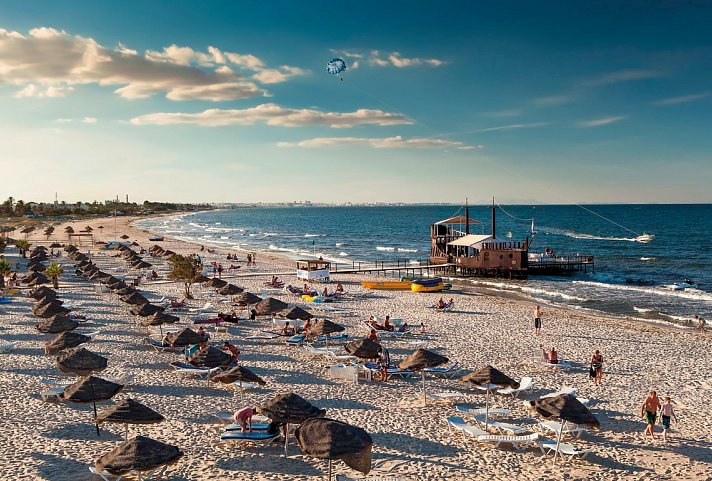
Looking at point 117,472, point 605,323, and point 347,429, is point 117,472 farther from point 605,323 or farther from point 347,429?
point 605,323

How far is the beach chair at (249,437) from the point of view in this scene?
1320 centimetres

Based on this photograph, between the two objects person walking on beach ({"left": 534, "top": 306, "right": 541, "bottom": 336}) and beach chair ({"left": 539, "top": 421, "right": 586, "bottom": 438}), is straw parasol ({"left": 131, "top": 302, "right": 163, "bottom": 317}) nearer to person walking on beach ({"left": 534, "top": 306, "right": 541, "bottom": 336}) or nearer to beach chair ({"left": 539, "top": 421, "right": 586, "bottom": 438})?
beach chair ({"left": 539, "top": 421, "right": 586, "bottom": 438})

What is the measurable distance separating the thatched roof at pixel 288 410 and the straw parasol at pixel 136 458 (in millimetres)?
2699

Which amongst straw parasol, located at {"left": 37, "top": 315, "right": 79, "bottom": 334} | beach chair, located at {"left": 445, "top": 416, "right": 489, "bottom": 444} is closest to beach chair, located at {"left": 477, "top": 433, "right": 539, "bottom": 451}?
beach chair, located at {"left": 445, "top": 416, "right": 489, "bottom": 444}

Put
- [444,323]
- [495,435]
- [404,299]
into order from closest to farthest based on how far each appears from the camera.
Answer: [495,435], [444,323], [404,299]

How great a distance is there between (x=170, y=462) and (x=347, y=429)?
3417 mm

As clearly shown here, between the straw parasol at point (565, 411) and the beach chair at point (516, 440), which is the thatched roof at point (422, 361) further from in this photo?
the straw parasol at point (565, 411)

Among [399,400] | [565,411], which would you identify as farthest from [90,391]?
[565,411]

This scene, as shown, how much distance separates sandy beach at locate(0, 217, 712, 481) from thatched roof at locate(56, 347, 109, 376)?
3.45 ft

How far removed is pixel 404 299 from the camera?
124ft

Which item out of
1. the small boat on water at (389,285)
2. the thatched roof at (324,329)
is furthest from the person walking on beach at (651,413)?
the small boat on water at (389,285)

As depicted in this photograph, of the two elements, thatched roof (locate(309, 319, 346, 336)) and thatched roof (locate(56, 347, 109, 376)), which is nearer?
thatched roof (locate(56, 347, 109, 376))

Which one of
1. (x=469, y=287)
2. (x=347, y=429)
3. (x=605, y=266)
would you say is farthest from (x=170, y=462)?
(x=605, y=266)

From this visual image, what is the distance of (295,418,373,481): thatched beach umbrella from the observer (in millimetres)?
10188
